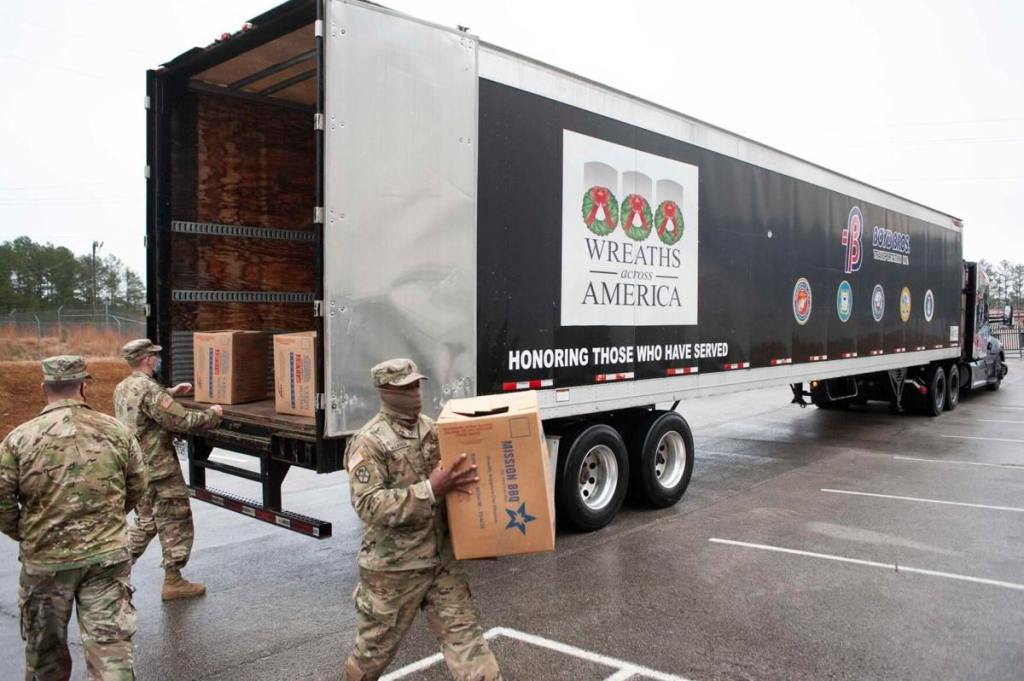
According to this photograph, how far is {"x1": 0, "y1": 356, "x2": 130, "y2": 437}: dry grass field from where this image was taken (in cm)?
1398

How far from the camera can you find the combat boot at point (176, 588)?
5254 mm

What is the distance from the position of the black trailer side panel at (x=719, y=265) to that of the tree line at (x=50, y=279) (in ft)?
120

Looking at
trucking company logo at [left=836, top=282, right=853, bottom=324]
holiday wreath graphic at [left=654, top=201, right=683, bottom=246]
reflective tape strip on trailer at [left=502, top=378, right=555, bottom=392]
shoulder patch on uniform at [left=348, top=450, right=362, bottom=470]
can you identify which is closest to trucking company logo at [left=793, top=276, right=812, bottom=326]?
trucking company logo at [left=836, top=282, right=853, bottom=324]

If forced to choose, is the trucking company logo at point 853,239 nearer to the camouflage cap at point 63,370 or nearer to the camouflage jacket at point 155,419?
the camouflage jacket at point 155,419

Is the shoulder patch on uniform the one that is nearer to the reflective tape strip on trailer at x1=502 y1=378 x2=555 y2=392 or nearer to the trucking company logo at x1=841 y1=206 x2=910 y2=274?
the reflective tape strip on trailer at x1=502 y1=378 x2=555 y2=392

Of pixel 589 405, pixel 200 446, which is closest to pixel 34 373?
pixel 200 446

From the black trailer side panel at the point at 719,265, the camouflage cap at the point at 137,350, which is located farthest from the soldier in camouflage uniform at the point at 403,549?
the camouflage cap at the point at 137,350

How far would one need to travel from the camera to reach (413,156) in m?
5.17

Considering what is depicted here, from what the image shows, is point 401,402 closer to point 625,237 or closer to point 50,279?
point 625,237

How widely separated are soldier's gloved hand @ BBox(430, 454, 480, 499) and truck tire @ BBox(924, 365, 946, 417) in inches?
566

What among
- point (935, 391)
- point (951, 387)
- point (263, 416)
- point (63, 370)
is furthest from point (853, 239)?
point (63, 370)

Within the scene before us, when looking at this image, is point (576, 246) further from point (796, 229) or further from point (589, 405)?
point (796, 229)

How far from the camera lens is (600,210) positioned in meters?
6.69

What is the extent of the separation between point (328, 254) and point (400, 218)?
2.08 ft
